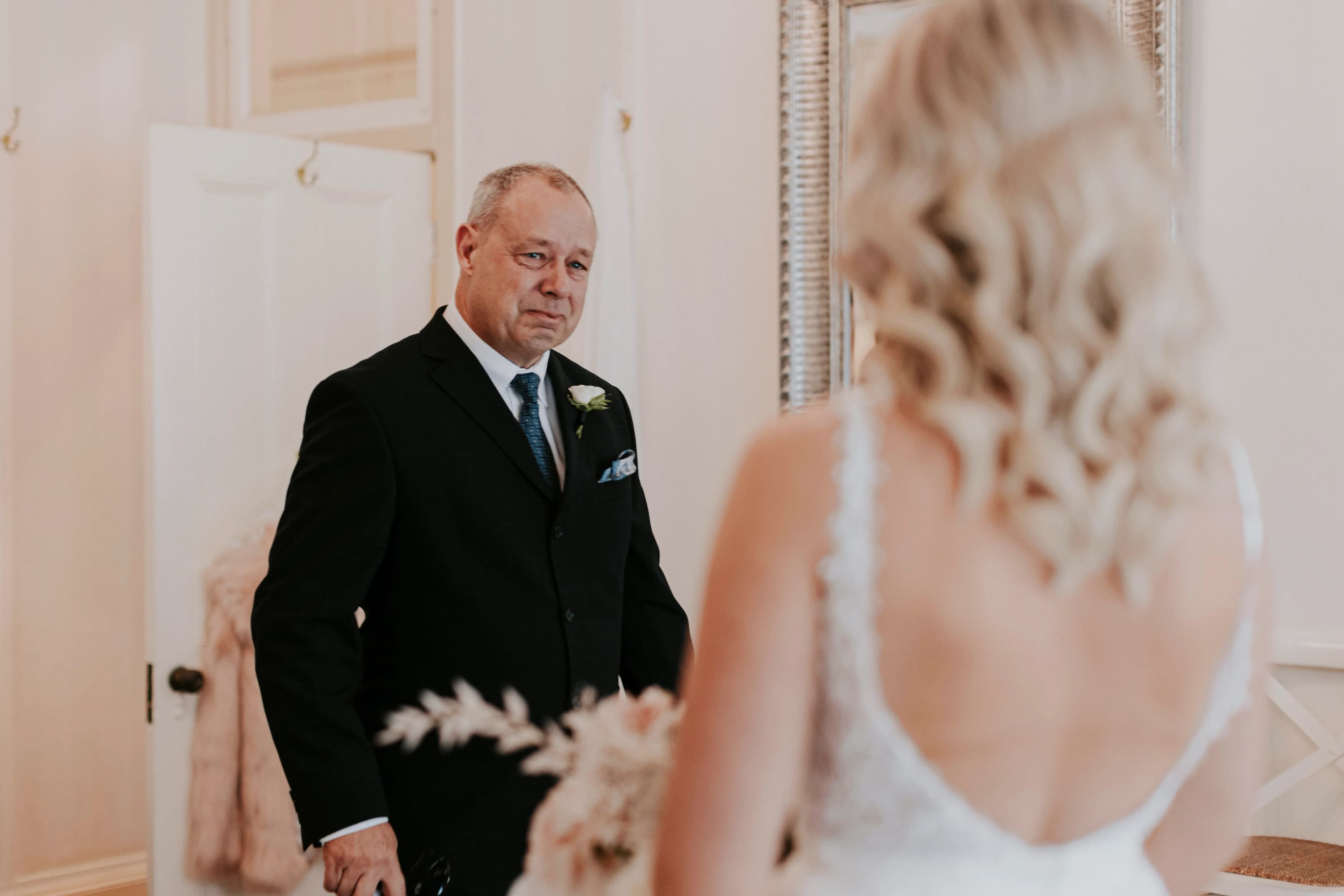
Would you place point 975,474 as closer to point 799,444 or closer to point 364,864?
point 799,444

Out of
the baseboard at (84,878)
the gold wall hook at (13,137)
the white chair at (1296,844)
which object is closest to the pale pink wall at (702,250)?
the white chair at (1296,844)

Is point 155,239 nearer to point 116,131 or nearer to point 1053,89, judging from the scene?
point 116,131

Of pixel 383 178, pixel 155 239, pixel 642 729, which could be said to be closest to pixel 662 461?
pixel 383 178

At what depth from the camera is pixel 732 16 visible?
11.2 ft

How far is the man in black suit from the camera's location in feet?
6.36

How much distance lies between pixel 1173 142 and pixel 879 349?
7.71ft

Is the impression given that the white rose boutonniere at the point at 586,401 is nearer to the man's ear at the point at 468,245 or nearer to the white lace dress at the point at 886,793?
the man's ear at the point at 468,245

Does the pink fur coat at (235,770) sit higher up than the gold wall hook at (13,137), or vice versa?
the gold wall hook at (13,137)

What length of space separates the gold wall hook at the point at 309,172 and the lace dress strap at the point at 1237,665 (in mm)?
2813

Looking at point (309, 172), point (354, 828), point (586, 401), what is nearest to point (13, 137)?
point (309, 172)

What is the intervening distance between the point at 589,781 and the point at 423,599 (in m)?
1.14

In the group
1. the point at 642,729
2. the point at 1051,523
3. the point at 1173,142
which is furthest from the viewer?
the point at 1173,142

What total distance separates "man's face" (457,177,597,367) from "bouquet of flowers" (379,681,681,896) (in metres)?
1.33

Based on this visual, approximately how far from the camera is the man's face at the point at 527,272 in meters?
2.23
